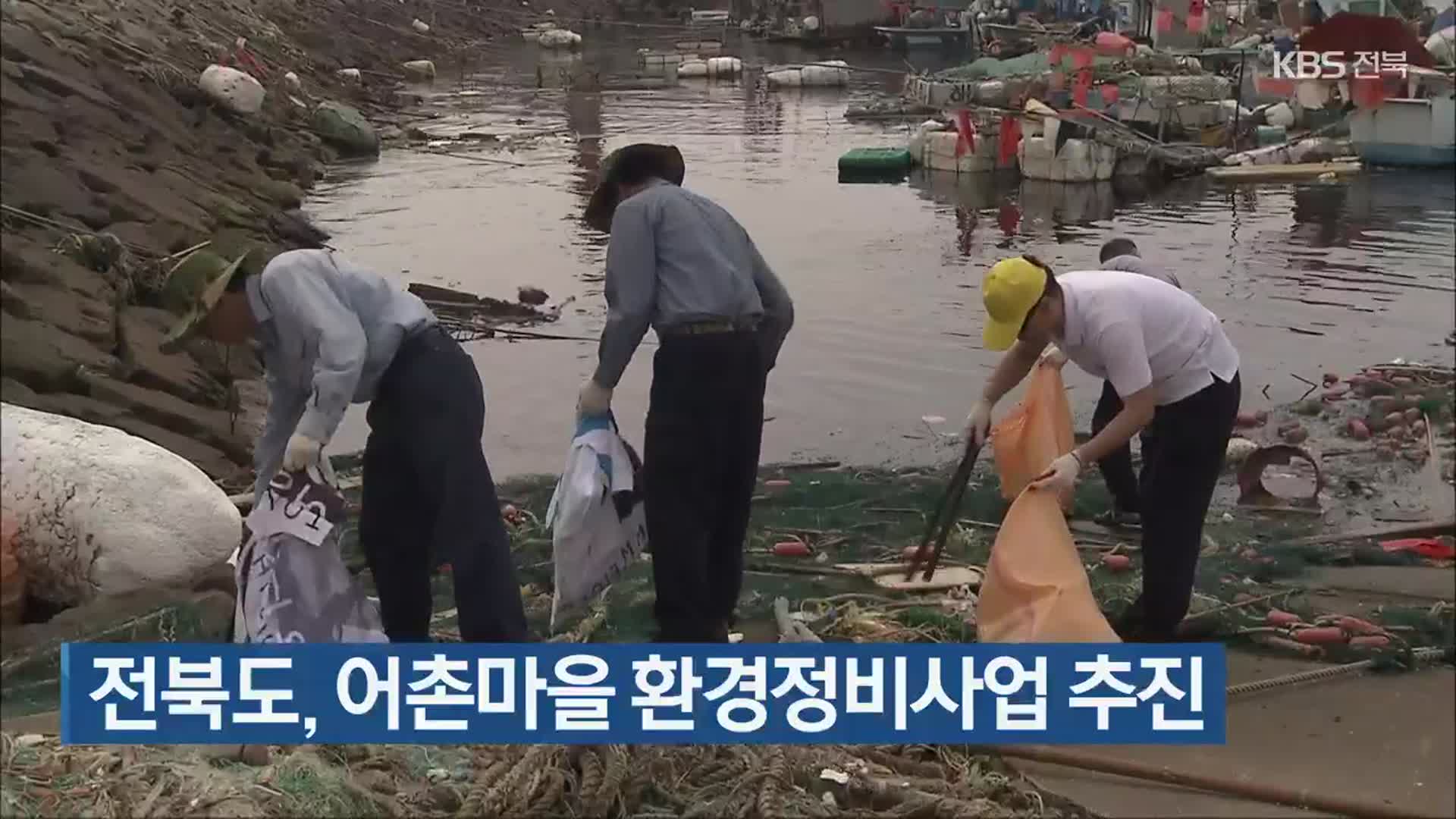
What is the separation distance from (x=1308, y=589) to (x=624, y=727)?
2.86 meters

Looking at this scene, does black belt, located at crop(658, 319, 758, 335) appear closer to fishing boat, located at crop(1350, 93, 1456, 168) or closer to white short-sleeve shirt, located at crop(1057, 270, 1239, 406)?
white short-sleeve shirt, located at crop(1057, 270, 1239, 406)

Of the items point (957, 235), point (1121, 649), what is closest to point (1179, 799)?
point (1121, 649)

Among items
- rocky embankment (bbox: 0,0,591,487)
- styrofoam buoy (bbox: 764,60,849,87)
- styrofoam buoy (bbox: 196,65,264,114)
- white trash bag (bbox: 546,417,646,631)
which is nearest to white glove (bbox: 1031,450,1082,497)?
white trash bag (bbox: 546,417,646,631)

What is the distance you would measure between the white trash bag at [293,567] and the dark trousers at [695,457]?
773 mm

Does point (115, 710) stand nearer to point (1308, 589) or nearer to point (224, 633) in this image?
point (224, 633)

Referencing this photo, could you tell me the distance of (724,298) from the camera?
3.58 meters

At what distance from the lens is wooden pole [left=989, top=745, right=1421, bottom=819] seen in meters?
3.22

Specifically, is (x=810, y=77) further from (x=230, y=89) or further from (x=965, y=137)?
(x=230, y=89)

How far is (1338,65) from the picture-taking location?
66.8 feet

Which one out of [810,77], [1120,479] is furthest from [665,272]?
[810,77]

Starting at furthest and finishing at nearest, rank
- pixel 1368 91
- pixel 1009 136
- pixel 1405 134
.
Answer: pixel 1009 136 → pixel 1405 134 → pixel 1368 91
